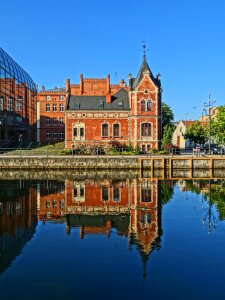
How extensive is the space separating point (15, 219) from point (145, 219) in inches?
292

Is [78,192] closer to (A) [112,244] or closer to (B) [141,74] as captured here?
(A) [112,244]

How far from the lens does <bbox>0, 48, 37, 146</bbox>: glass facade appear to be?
52625mm

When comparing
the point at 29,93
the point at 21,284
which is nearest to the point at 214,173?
the point at 21,284

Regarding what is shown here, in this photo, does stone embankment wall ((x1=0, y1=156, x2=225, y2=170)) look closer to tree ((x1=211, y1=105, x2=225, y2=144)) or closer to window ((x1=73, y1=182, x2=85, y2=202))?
tree ((x1=211, y1=105, x2=225, y2=144))

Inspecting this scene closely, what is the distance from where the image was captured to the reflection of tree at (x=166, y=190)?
27.1m

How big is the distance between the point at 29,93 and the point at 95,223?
178ft

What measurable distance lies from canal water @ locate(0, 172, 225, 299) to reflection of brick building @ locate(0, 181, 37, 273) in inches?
1.7

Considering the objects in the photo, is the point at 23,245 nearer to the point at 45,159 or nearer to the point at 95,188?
the point at 95,188

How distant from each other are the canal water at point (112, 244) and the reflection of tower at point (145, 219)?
5 centimetres

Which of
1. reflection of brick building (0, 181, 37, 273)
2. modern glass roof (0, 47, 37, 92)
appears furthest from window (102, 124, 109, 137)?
reflection of brick building (0, 181, 37, 273)

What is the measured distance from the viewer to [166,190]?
31250 mm

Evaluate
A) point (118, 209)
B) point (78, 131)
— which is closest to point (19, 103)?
point (78, 131)

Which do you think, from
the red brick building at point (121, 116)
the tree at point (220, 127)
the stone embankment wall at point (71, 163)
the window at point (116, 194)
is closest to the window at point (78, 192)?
the window at point (116, 194)

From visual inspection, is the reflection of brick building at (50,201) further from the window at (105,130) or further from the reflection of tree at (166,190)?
the window at (105,130)
